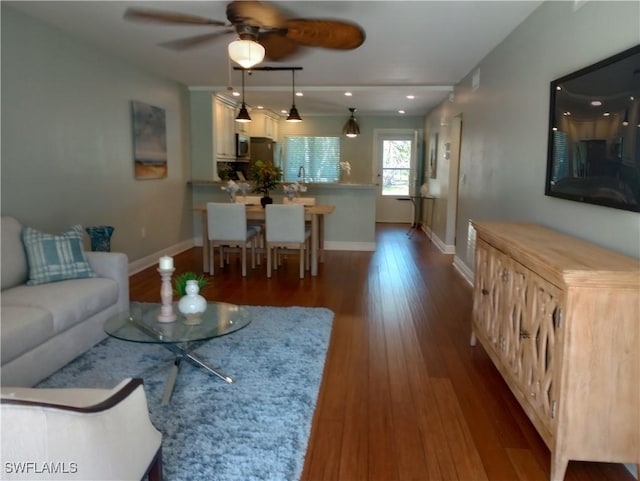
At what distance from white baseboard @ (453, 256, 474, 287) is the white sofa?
355cm

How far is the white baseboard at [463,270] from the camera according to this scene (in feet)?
16.6

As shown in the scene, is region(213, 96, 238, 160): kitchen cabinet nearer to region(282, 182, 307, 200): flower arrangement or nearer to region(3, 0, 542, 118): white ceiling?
region(3, 0, 542, 118): white ceiling

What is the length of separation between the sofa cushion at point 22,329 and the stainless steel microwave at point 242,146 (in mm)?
5860

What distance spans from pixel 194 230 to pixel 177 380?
4.73 meters

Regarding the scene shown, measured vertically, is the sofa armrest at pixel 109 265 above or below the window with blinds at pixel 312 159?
below

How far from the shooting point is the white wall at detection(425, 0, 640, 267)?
2227 mm

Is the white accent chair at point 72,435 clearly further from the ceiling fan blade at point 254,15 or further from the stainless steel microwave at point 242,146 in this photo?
the stainless steel microwave at point 242,146

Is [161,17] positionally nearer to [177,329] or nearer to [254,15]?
[254,15]

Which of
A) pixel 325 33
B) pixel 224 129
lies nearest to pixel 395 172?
pixel 224 129

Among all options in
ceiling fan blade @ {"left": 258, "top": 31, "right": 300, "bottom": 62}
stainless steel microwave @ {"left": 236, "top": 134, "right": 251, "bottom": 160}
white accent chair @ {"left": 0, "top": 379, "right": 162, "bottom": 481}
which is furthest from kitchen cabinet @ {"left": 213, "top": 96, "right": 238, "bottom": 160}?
white accent chair @ {"left": 0, "top": 379, "right": 162, "bottom": 481}

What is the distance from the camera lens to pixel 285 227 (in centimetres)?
509

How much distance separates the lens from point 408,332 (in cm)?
350

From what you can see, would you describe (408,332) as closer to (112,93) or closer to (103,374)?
(103,374)

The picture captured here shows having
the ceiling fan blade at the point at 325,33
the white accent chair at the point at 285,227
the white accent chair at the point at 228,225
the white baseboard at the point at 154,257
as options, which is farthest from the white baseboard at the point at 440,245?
the ceiling fan blade at the point at 325,33
